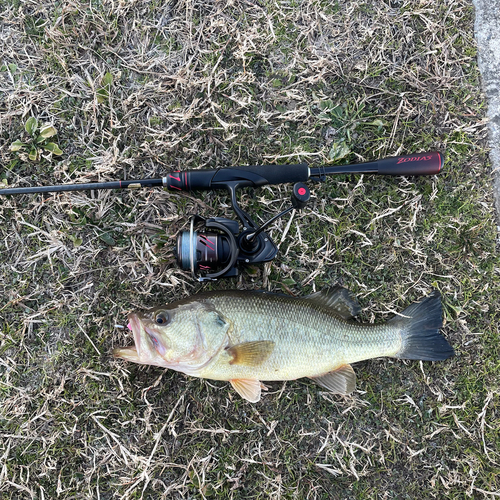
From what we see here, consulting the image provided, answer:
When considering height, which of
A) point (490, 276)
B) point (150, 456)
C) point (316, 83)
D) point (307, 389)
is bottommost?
point (150, 456)

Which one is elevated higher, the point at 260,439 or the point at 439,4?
the point at 439,4

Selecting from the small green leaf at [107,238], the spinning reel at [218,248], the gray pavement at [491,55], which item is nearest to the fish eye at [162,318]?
the spinning reel at [218,248]

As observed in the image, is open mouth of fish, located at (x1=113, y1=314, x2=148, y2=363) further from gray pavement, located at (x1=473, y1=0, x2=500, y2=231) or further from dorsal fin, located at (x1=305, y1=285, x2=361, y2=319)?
gray pavement, located at (x1=473, y1=0, x2=500, y2=231)

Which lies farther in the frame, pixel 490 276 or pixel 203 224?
pixel 490 276

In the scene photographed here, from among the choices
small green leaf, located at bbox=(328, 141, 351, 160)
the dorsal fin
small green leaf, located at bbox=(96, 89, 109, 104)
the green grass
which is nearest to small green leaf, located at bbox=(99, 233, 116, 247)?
the green grass

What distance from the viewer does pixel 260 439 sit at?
9.46 ft

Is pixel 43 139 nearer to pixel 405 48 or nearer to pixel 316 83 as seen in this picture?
pixel 316 83

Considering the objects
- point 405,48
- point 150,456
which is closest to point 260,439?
point 150,456

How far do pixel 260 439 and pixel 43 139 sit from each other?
9.82 ft

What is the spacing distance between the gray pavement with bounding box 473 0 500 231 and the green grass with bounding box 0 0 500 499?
0.41ft

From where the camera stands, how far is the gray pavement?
311cm

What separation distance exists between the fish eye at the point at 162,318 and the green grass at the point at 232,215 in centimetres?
45

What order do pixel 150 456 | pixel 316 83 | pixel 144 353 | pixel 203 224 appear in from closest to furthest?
1. pixel 144 353
2. pixel 203 224
3. pixel 150 456
4. pixel 316 83

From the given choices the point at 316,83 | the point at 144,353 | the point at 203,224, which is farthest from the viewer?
the point at 316,83
